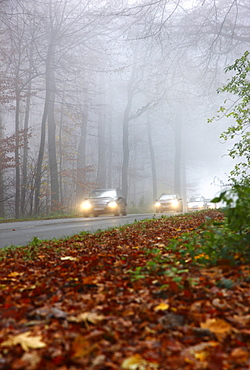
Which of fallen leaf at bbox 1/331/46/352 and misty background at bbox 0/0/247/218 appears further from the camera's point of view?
misty background at bbox 0/0/247/218

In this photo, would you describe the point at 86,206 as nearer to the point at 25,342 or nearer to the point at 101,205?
the point at 101,205

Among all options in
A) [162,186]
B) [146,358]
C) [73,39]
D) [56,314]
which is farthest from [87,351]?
[162,186]

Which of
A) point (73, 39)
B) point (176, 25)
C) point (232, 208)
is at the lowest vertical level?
point (232, 208)

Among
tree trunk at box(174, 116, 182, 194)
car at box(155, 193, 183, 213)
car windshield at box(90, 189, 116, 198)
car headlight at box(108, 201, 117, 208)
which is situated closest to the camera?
car headlight at box(108, 201, 117, 208)

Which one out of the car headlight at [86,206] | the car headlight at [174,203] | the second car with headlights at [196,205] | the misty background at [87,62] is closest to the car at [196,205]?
the second car with headlights at [196,205]

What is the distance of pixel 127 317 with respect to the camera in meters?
2.47

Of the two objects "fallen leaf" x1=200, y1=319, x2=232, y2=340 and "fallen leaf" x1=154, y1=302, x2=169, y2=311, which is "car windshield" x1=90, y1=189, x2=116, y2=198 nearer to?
"fallen leaf" x1=154, y1=302, x2=169, y2=311

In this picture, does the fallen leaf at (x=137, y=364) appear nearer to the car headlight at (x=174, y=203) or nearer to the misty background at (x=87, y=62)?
the misty background at (x=87, y=62)

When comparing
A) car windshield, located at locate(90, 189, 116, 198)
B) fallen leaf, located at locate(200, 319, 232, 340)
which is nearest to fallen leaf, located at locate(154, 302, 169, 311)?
fallen leaf, located at locate(200, 319, 232, 340)

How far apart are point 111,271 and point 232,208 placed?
4.94ft

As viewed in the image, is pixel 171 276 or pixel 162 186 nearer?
pixel 171 276

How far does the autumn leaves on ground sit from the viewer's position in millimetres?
1870

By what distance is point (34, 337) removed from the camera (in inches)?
83.2

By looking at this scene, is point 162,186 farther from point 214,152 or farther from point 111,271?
point 111,271
